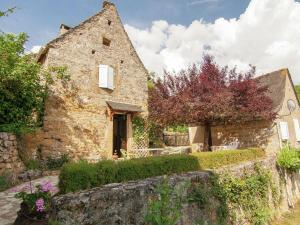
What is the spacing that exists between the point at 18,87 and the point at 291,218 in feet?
39.5

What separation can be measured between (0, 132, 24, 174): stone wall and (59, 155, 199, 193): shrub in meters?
4.53

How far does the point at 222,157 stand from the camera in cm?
951

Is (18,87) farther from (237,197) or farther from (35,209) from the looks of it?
(237,197)

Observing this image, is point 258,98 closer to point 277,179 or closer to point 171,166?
point 277,179

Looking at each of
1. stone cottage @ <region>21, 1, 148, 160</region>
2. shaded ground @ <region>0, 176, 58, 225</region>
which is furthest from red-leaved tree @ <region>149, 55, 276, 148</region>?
shaded ground @ <region>0, 176, 58, 225</region>

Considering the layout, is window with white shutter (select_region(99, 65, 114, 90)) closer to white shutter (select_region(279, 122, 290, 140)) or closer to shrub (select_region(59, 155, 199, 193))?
shrub (select_region(59, 155, 199, 193))

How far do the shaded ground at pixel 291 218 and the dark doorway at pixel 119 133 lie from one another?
8.34 metres

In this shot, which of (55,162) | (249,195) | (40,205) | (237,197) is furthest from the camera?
(55,162)

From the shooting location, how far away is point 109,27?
47.5ft

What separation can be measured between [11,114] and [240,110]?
10.3m

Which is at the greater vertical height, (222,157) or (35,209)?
(222,157)

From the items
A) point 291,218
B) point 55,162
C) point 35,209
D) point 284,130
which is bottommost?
point 291,218

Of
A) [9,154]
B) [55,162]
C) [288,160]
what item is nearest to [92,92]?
[55,162]

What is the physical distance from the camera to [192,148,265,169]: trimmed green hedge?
8.52 metres
